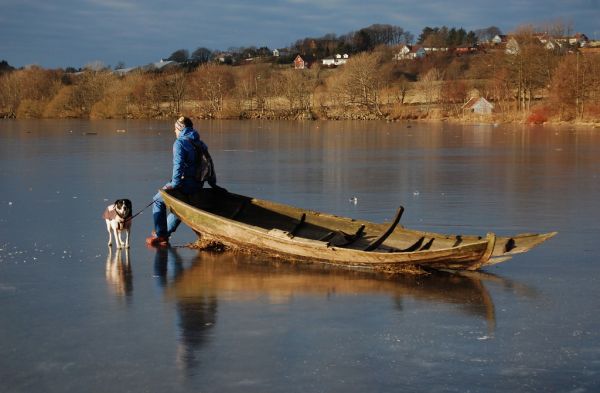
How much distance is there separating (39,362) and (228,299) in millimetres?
2564

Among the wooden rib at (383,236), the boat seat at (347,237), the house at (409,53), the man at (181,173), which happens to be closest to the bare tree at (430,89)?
the house at (409,53)

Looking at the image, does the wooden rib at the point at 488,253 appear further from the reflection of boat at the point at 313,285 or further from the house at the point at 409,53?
the house at the point at 409,53

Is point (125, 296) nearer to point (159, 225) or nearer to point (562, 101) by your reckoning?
point (159, 225)

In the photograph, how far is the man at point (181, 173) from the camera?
12250 mm

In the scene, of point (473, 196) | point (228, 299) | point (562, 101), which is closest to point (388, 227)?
point (228, 299)

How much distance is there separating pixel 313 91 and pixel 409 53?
2815 inches

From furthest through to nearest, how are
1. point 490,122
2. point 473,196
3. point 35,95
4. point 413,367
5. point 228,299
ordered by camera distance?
1. point 35,95
2. point 490,122
3. point 473,196
4. point 228,299
5. point 413,367

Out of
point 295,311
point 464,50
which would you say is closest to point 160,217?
point 295,311

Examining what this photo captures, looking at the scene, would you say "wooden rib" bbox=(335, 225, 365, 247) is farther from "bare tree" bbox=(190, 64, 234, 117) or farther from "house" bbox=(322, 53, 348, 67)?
"house" bbox=(322, 53, 348, 67)

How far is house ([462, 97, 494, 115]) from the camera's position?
7575 cm

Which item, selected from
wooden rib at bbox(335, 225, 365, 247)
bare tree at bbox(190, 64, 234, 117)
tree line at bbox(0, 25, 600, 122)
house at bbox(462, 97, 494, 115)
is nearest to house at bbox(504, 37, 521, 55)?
tree line at bbox(0, 25, 600, 122)

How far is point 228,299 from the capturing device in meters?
9.05

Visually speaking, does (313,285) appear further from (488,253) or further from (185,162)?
(185,162)

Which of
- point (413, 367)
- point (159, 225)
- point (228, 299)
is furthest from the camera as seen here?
point (159, 225)
